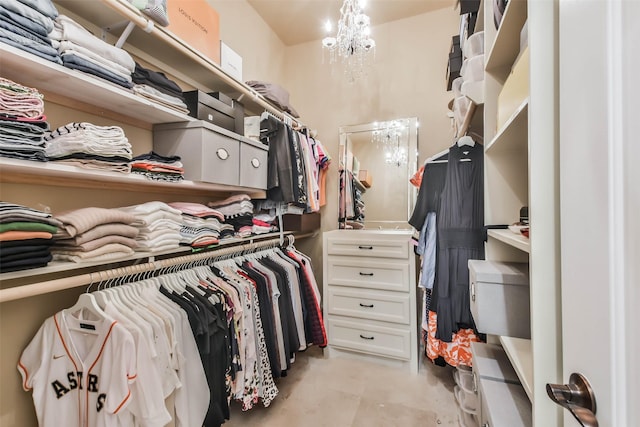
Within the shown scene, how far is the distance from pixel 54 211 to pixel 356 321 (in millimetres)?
2021

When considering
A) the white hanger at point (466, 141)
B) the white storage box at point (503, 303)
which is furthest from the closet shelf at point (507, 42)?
the white storage box at point (503, 303)

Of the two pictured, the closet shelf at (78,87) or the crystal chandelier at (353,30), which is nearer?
the closet shelf at (78,87)

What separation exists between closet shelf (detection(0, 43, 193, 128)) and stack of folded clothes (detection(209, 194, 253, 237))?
0.60 m

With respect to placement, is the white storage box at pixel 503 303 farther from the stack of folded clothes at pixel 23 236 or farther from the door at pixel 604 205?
the stack of folded clothes at pixel 23 236

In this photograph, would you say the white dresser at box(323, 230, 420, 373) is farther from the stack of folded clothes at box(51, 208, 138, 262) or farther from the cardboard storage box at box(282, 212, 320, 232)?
the stack of folded clothes at box(51, 208, 138, 262)

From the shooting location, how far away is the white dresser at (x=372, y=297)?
2203mm

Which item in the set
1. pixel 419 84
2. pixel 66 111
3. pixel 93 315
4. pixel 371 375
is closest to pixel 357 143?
pixel 419 84

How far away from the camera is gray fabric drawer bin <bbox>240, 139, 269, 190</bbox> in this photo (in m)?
1.81

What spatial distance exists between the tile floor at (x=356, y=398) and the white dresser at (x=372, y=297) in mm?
142

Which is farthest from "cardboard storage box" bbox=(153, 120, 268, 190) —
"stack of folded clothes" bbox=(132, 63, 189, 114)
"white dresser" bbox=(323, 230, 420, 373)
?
"white dresser" bbox=(323, 230, 420, 373)

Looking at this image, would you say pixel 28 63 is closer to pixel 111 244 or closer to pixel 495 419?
pixel 111 244

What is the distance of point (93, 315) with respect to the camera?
1.11 metres

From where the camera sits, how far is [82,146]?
1031mm

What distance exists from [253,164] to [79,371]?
1.32 m
